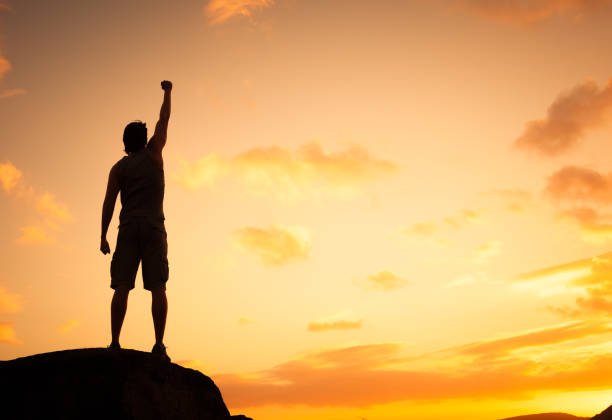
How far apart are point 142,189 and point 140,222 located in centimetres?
54

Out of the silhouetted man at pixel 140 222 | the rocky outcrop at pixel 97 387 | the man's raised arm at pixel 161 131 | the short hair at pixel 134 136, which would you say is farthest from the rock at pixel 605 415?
the short hair at pixel 134 136

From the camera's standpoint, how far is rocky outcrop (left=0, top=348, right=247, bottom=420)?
6773 mm

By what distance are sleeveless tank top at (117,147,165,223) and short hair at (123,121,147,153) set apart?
0.73ft

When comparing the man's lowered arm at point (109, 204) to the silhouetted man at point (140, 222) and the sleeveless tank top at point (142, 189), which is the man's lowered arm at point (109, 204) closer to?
the silhouetted man at point (140, 222)

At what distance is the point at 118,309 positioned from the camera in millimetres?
7691

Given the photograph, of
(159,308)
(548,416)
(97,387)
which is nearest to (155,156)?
(159,308)

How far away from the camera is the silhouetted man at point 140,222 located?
25.8 feet

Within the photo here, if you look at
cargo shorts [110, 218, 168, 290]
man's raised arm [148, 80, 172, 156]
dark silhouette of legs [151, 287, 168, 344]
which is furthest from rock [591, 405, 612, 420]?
man's raised arm [148, 80, 172, 156]

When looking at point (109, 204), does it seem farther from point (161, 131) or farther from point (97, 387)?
point (97, 387)

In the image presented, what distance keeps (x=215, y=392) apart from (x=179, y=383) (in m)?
0.75

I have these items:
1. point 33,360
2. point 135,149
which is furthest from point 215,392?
point 135,149

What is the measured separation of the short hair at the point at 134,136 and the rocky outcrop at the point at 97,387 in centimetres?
316

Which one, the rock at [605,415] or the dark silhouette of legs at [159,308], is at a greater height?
the dark silhouette of legs at [159,308]

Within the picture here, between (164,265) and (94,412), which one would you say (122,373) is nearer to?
(94,412)
